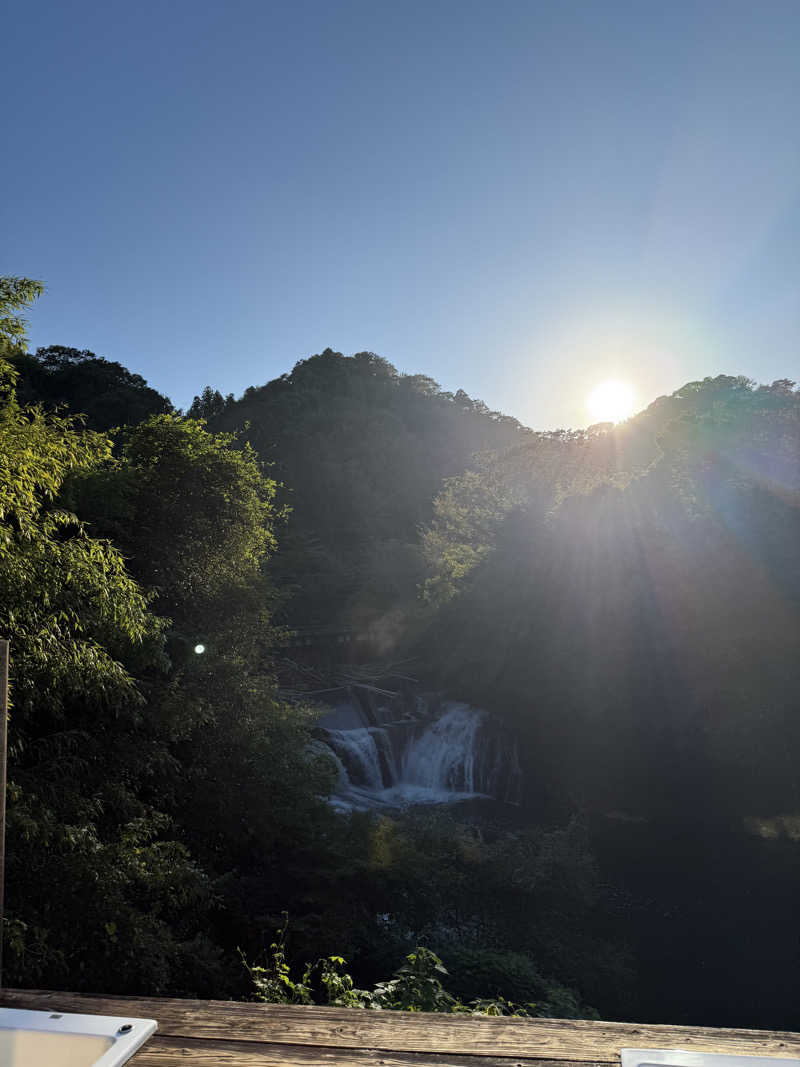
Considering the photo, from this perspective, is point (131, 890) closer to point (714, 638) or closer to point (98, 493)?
point (98, 493)

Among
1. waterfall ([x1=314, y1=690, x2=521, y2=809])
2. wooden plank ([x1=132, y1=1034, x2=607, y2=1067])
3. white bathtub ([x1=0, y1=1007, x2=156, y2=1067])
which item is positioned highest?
white bathtub ([x1=0, y1=1007, x2=156, y2=1067])

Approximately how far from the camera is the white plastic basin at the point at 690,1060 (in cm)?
166

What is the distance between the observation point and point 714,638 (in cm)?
1641

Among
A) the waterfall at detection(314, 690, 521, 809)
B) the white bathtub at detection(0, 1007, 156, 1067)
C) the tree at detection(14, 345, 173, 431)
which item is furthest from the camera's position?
the tree at detection(14, 345, 173, 431)

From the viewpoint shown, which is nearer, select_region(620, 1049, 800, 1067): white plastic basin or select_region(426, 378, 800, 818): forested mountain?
select_region(620, 1049, 800, 1067): white plastic basin

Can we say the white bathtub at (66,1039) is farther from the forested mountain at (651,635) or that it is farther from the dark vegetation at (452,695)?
the forested mountain at (651,635)

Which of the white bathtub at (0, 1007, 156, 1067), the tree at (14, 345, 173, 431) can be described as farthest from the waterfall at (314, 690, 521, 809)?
the tree at (14, 345, 173, 431)

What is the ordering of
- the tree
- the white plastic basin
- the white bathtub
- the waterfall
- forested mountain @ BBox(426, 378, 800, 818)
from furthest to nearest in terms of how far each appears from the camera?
the tree, forested mountain @ BBox(426, 378, 800, 818), the waterfall, the white bathtub, the white plastic basin

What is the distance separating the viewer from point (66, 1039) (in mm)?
1791

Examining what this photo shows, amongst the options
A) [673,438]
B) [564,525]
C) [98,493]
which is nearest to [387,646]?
[564,525]

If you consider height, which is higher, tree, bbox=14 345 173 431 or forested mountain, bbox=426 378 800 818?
tree, bbox=14 345 173 431

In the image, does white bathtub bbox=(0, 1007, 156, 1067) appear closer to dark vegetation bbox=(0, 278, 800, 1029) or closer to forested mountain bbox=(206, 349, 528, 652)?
dark vegetation bbox=(0, 278, 800, 1029)

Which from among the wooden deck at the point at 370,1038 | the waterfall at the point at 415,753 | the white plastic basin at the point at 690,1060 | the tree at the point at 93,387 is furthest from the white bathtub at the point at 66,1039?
the tree at the point at 93,387

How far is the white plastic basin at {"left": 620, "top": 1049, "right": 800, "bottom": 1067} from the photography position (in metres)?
1.66
